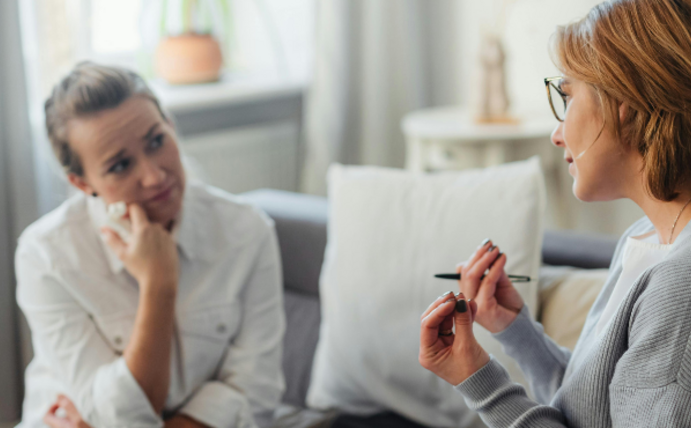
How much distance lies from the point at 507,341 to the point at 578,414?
0.21 m

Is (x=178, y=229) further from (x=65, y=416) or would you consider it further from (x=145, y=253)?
(x=65, y=416)

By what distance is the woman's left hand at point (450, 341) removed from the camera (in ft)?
2.43

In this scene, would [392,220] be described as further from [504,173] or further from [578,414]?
[578,414]

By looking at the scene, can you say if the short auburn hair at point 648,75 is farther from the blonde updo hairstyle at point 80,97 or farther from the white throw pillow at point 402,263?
the blonde updo hairstyle at point 80,97

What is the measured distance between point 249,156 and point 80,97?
1.65m

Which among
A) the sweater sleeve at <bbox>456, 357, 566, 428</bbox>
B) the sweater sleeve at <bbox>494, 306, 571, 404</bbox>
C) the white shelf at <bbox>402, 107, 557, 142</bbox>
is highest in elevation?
the white shelf at <bbox>402, 107, 557, 142</bbox>

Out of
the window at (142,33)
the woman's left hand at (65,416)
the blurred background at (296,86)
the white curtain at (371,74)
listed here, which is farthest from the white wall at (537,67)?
the woman's left hand at (65,416)

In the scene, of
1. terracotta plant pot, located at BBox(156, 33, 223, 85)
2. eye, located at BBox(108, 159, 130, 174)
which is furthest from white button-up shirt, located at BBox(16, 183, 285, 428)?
terracotta plant pot, located at BBox(156, 33, 223, 85)

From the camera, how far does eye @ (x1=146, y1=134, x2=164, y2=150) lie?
114 centimetres

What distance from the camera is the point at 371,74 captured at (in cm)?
281

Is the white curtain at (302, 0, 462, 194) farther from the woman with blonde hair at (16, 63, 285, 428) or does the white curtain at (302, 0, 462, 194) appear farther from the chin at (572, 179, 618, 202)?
the chin at (572, 179, 618, 202)

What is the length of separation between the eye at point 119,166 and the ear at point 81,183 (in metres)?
0.06

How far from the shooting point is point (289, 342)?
5.50 ft

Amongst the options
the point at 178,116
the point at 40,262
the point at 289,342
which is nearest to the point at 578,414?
the point at 40,262
